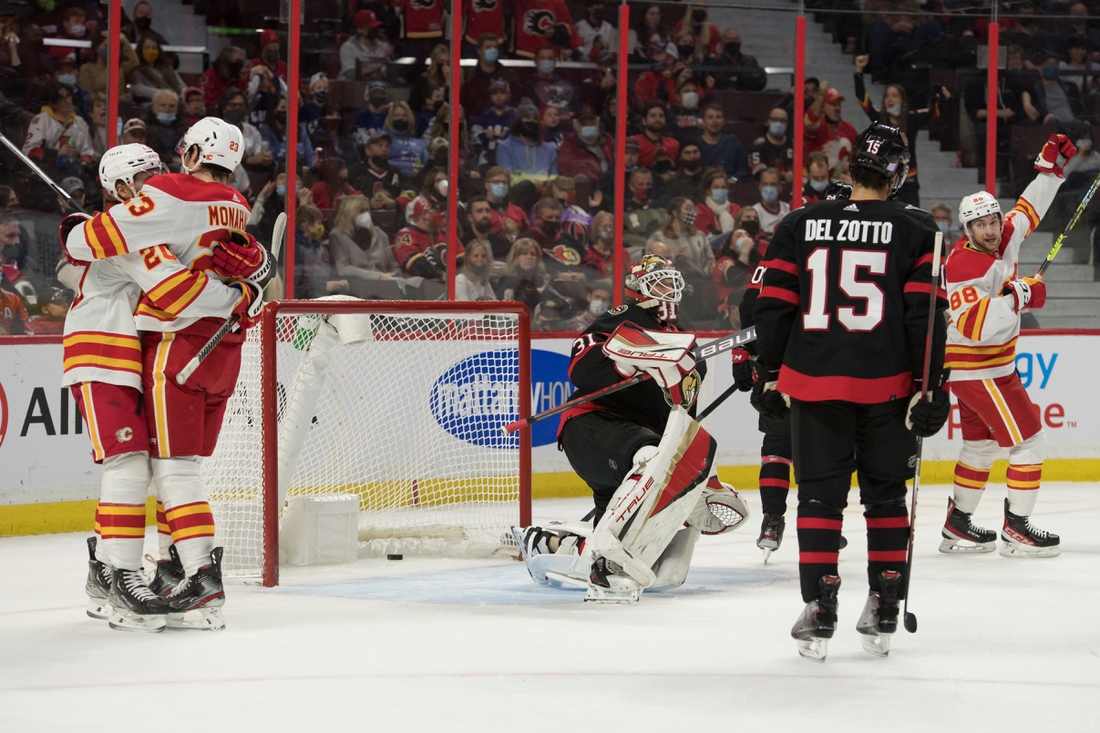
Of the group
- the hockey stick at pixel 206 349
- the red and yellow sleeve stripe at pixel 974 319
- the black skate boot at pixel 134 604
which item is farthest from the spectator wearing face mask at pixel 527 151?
the black skate boot at pixel 134 604

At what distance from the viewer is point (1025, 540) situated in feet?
16.7

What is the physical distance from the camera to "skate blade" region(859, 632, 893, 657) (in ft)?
10.5

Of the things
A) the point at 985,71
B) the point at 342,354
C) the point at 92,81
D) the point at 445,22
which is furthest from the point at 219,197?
the point at 985,71

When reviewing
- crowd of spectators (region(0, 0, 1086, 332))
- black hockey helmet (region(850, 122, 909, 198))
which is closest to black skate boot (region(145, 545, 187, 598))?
black hockey helmet (region(850, 122, 909, 198))

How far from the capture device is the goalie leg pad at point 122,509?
141 inches

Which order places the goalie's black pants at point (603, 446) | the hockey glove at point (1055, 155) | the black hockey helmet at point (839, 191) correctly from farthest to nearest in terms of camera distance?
the hockey glove at point (1055, 155)
the black hockey helmet at point (839, 191)
the goalie's black pants at point (603, 446)

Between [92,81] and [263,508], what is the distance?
Answer: 2875 mm

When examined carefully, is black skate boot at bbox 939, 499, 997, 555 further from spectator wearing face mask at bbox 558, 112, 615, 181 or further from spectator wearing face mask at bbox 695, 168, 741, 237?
spectator wearing face mask at bbox 558, 112, 615, 181

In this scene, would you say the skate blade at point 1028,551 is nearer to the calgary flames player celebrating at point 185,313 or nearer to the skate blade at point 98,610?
the calgary flames player celebrating at point 185,313

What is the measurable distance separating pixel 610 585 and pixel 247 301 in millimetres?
1319

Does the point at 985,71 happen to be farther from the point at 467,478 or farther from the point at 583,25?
the point at 467,478

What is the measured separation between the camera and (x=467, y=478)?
5402 mm

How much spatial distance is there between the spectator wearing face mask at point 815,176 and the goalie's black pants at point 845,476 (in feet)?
15.8

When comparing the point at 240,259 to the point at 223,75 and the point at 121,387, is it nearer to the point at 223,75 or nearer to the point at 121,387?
the point at 121,387
